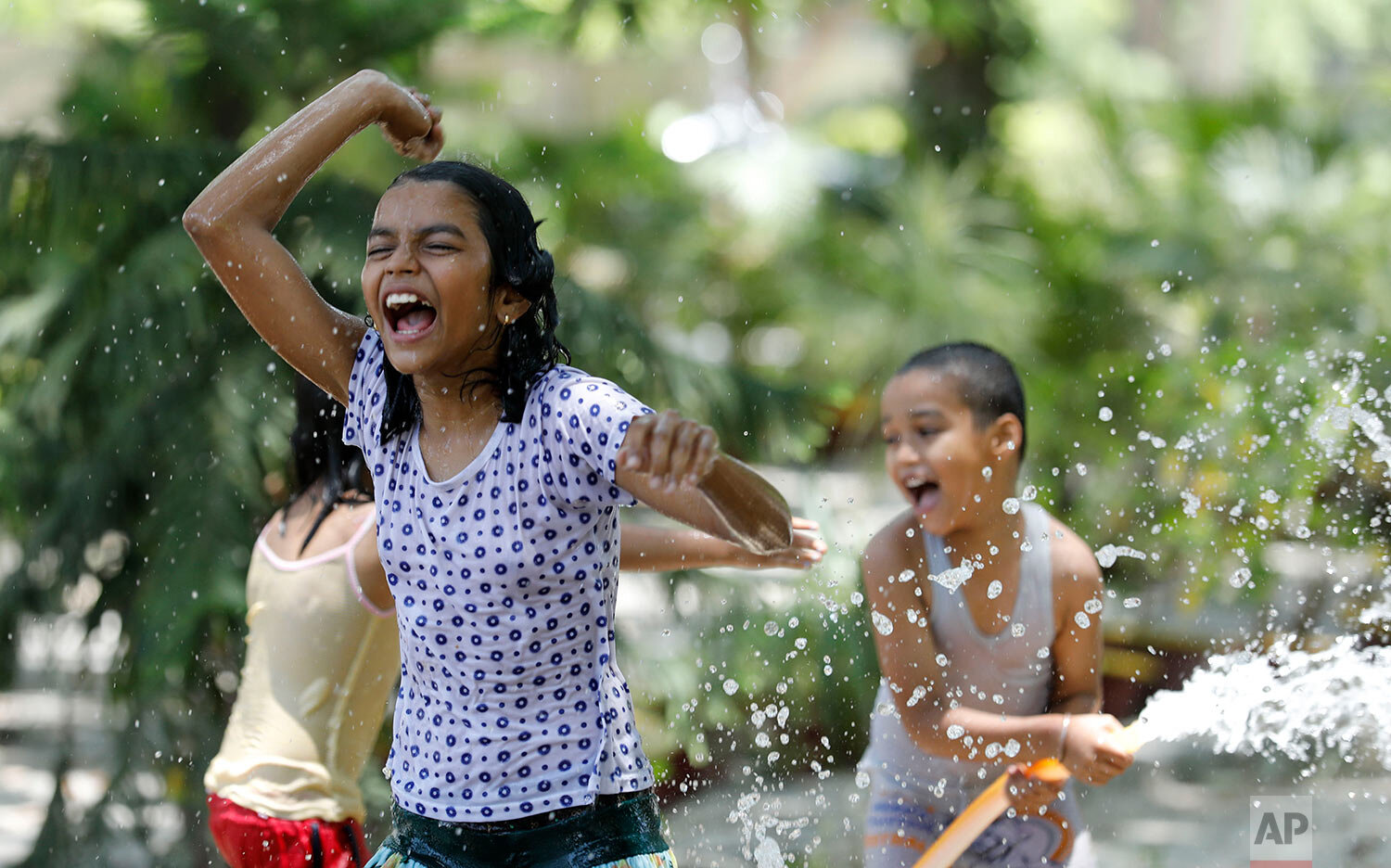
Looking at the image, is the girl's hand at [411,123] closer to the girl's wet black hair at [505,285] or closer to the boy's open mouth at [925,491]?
the girl's wet black hair at [505,285]

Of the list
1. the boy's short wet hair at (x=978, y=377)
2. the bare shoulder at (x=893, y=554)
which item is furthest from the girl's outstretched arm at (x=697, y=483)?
the boy's short wet hair at (x=978, y=377)

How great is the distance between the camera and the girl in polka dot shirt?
1.61 m

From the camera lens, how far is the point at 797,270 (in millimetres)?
8000

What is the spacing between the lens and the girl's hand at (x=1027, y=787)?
7.61 ft

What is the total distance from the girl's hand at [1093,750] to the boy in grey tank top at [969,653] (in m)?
0.08

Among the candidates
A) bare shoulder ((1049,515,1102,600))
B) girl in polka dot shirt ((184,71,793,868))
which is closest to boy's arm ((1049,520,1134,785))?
bare shoulder ((1049,515,1102,600))

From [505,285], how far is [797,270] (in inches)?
250

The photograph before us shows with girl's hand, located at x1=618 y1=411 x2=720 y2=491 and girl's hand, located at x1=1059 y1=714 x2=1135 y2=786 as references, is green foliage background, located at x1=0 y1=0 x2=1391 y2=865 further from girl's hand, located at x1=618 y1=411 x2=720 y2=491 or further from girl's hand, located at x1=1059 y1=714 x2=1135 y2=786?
girl's hand, located at x1=618 y1=411 x2=720 y2=491

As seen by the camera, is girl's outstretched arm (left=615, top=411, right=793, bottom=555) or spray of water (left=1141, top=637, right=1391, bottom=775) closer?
girl's outstretched arm (left=615, top=411, right=793, bottom=555)

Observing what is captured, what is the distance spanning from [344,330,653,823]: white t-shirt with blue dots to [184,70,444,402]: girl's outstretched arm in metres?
0.30

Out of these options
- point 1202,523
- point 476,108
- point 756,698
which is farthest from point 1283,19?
point 756,698

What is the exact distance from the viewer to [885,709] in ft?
8.43

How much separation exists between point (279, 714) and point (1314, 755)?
12.0ft

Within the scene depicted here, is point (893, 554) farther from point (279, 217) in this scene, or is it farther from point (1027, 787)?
point (279, 217)
